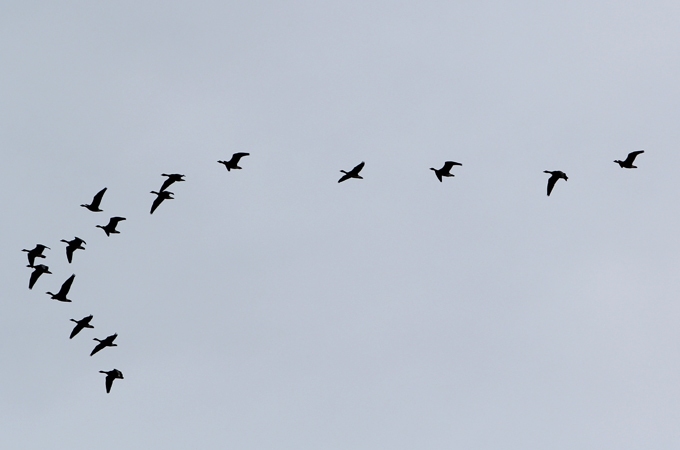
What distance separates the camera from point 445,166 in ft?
231

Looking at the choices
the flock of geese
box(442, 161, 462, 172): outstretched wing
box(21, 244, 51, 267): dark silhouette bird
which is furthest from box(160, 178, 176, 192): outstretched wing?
box(442, 161, 462, 172): outstretched wing

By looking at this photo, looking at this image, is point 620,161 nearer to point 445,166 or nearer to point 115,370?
point 445,166

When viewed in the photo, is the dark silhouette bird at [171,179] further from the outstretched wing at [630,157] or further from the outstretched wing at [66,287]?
the outstretched wing at [630,157]

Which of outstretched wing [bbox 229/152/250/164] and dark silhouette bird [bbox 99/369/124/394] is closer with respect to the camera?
dark silhouette bird [bbox 99/369/124/394]

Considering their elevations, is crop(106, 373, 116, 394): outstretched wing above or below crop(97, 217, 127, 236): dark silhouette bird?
below

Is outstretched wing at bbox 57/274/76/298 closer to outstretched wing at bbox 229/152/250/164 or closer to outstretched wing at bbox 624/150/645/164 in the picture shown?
outstretched wing at bbox 229/152/250/164

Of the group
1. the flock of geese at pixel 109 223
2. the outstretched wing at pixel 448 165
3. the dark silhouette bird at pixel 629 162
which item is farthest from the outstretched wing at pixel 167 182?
the dark silhouette bird at pixel 629 162

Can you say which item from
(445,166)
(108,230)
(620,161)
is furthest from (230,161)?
(620,161)

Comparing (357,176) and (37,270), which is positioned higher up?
(357,176)

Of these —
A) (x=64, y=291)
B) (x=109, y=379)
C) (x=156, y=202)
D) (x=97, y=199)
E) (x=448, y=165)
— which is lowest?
(x=109, y=379)

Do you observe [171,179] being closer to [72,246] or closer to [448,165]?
[72,246]

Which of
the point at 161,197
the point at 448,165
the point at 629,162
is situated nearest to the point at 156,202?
the point at 161,197

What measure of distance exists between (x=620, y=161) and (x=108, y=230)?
35.3 metres

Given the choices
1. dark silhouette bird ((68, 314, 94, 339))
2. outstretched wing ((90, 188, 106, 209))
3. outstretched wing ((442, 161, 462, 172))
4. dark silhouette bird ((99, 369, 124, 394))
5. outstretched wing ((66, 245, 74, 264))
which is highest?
outstretched wing ((442, 161, 462, 172))
